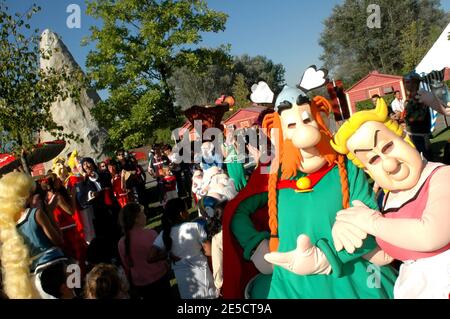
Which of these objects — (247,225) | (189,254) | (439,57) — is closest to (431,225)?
(247,225)

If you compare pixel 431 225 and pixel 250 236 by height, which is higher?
pixel 431 225

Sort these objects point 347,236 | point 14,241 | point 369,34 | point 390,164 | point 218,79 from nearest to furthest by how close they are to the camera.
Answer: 1. point 390,164
2. point 347,236
3. point 14,241
4. point 369,34
5. point 218,79

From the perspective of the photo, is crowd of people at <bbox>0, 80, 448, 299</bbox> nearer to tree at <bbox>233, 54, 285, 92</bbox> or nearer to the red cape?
the red cape

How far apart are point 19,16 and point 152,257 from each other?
17.9ft

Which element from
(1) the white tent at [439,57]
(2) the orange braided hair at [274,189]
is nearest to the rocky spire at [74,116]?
(1) the white tent at [439,57]

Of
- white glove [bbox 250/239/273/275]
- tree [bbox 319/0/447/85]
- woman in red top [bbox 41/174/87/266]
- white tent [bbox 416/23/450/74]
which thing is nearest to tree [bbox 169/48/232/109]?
tree [bbox 319/0/447/85]

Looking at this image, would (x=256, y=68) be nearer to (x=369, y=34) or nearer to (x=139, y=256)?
(x=369, y=34)

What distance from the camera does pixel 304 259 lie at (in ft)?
8.07

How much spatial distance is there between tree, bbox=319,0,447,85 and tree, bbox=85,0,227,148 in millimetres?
26959

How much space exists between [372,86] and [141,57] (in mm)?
18334

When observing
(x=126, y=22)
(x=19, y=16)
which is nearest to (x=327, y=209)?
(x=19, y=16)

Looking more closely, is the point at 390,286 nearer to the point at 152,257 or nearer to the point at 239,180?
the point at 152,257

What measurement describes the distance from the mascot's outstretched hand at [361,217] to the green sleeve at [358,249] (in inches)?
8.4

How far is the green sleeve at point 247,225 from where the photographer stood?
Answer: 2.78 m
